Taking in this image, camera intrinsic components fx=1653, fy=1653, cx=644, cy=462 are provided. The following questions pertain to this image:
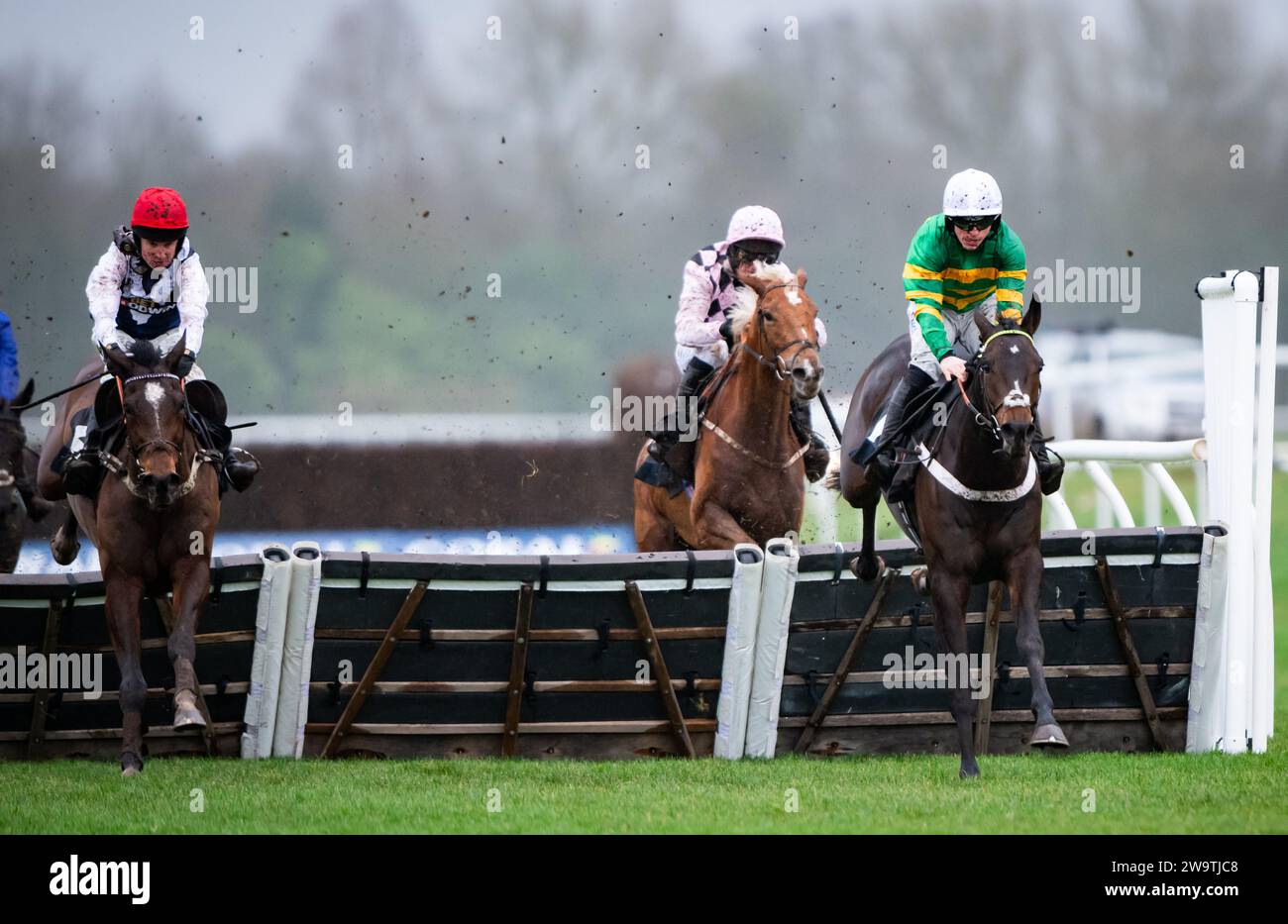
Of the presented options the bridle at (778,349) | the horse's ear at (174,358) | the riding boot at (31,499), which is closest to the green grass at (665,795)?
the horse's ear at (174,358)

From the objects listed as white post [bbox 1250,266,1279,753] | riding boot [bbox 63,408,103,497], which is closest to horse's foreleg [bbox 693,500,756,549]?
white post [bbox 1250,266,1279,753]

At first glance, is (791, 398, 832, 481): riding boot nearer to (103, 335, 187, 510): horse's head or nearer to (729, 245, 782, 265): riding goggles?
(729, 245, 782, 265): riding goggles

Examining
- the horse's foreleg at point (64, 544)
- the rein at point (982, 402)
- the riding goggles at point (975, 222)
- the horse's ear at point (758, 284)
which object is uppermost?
the riding goggles at point (975, 222)

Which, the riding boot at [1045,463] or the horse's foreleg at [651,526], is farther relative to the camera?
the horse's foreleg at [651,526]

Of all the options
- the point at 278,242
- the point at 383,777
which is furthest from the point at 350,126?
the point at 383,777

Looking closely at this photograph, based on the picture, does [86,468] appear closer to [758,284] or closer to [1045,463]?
[758,284]

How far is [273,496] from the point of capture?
1518 cm

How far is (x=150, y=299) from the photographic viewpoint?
8.40 m

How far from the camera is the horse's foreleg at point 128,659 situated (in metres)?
7.21

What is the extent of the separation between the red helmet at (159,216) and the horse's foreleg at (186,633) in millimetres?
1652

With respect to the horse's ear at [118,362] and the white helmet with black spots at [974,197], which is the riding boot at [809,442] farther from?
the horse's ear at [118,362]

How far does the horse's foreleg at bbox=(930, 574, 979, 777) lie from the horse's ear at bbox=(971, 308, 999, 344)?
108cm

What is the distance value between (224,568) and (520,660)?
143 centimetres

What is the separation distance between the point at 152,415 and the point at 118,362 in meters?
0.34
